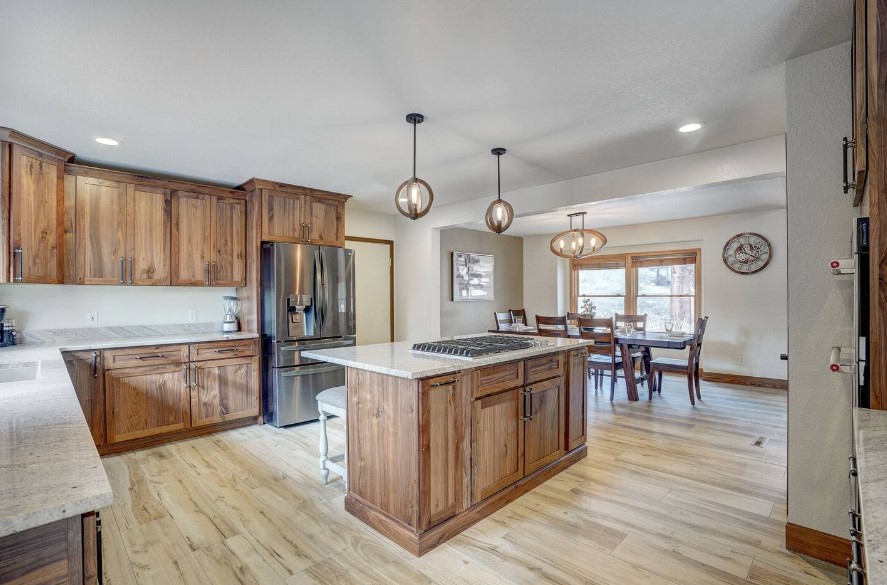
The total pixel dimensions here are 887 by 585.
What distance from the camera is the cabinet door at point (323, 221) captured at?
4500 mm

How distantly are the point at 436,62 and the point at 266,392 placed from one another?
3.50 m

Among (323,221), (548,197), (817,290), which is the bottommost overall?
(817,290)

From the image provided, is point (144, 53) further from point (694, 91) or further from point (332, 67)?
point (694, 91)

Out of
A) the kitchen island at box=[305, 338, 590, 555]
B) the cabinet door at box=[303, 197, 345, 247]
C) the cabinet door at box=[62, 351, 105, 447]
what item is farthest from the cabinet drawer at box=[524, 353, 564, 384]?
the cabinet door at box=[62, 351, 105, 447]

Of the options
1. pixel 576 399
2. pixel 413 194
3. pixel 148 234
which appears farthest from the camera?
pixel 148 234

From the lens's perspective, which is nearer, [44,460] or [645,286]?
[44,460]

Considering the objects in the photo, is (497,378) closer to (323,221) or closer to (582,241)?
(323,221)

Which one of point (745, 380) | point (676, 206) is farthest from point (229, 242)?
point (745, 380)

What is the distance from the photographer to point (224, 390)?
3990mm

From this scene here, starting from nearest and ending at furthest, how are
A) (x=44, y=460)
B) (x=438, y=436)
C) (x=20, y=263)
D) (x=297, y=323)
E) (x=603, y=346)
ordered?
(x=44, y=460) → (x=438, y=436) → (x=20, y=263) → (x=297, y=323) → (x=603, y=346)

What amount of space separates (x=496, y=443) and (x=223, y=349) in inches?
111

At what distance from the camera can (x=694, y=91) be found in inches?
95.5

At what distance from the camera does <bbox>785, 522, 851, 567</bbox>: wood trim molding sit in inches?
77.9

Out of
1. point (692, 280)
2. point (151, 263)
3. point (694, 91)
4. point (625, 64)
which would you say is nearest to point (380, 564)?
point (625, 64)
